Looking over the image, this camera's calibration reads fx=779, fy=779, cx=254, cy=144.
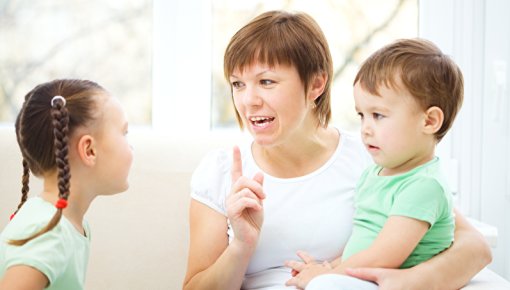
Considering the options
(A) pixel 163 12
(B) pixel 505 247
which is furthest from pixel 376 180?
(A) pixel 163 12

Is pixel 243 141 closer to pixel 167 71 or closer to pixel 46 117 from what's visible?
pixel 167 71

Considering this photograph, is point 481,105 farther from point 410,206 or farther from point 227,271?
point 227,271

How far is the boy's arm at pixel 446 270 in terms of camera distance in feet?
5.70

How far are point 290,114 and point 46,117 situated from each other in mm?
630

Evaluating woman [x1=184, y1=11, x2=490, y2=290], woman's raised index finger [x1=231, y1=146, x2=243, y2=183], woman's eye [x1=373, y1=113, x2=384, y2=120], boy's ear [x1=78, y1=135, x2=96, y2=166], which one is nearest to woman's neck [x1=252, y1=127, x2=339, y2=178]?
woman [x1=184, y1=11, x2=490, y2=290]

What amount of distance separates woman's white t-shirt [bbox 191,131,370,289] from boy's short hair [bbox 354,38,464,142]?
36 cm

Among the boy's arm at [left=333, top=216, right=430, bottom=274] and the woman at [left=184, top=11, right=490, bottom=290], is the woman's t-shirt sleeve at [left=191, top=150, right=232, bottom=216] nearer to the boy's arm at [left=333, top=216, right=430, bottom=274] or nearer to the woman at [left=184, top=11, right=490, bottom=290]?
the woman at [left=184, top=11, right=490, bottom=290]

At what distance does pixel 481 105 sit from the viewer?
2.81 meters

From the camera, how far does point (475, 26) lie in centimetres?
282

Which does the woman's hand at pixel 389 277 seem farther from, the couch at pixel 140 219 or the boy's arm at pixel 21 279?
the couch at pixel 140 219

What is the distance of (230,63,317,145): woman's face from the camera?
197 centimetres

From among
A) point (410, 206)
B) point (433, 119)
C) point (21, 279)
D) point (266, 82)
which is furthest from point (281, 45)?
point (21, 279)

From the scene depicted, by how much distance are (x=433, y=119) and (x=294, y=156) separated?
1.50ft

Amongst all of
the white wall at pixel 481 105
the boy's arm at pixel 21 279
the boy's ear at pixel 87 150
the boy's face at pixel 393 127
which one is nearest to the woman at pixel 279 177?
the boy's face at pixel 393 127
